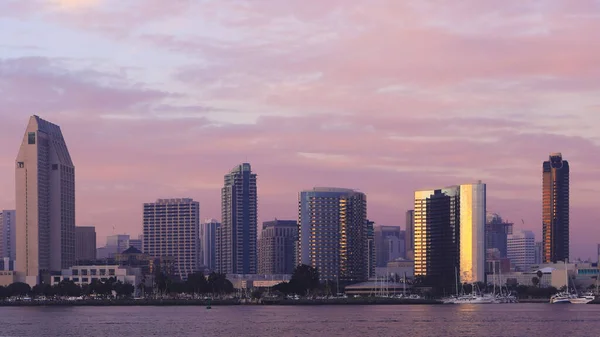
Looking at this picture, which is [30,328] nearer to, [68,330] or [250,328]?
[68,330]

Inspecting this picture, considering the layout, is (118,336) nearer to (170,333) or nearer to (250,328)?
(170,333)

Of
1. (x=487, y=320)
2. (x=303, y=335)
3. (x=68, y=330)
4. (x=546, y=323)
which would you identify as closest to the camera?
(x=303, y=335)

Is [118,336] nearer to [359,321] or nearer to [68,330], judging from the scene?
[68,330]

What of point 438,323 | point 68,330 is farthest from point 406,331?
point 68,330

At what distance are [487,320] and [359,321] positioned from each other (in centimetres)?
2042

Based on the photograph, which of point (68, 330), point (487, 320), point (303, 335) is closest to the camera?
point (303, 335)

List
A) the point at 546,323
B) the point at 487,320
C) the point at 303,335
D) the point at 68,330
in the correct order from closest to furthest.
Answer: the point at 303,335 → the point at 68,330 → the point at 546,323 → the point at 487,320

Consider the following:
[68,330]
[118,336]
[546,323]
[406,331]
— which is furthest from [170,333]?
[546,323]

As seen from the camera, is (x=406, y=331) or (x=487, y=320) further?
(x=487, y=320)

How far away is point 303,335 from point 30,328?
43791 mm

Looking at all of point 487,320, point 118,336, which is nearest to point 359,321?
point 487,320

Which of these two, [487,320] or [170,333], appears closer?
[170,333]

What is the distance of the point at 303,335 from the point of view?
438ft

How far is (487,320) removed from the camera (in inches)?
6880
